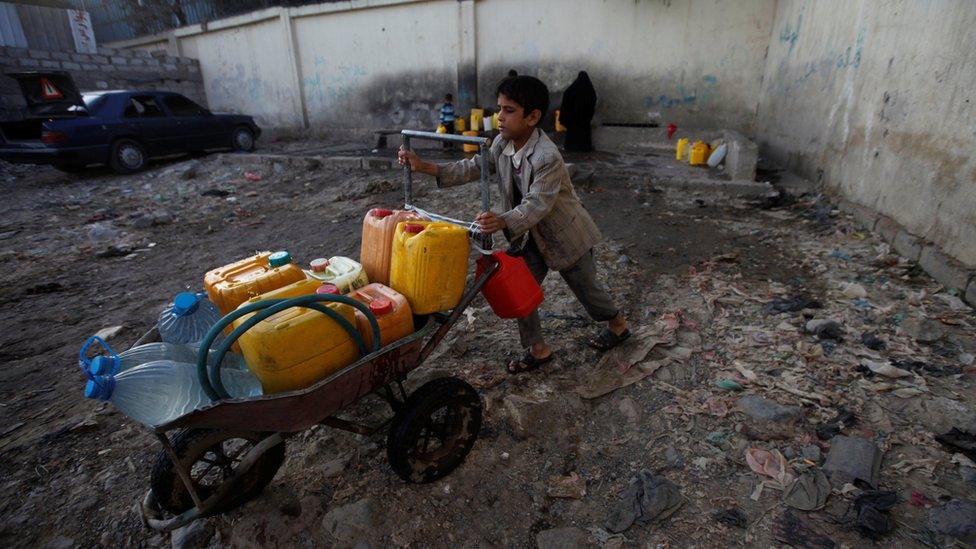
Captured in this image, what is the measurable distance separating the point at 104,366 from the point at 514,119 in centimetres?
180

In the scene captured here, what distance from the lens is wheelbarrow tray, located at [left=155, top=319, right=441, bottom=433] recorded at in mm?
1362

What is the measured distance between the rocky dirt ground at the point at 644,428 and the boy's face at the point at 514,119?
4.57 feet

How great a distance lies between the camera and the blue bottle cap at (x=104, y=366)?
1334mm

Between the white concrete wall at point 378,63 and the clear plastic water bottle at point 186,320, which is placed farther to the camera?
the white concrete wall at point 378,63

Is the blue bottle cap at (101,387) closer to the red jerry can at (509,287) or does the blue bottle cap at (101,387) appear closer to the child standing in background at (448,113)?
the red jerry can at (509,287)

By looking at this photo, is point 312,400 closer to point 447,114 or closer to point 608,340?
point 608,340

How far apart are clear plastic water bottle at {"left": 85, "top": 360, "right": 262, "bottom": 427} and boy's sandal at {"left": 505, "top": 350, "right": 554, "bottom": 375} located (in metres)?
1.50

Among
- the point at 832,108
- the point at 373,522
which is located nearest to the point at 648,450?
the point at 373,522

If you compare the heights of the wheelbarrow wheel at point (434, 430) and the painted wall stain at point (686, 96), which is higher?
the painted wall stain at point (686, 96)

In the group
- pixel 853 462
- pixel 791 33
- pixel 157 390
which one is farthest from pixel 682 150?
pixel 157 390

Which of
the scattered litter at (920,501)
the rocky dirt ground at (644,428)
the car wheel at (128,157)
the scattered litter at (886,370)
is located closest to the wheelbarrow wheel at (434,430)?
the rocky dirt ground at (644,428)

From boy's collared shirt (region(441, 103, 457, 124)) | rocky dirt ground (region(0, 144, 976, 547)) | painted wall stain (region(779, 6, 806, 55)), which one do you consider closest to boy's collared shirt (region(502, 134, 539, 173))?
rocky dirt ground (region(0, 144, 976, 547))

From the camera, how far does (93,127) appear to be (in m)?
8.58

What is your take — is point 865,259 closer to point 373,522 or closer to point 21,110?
point 373,522
